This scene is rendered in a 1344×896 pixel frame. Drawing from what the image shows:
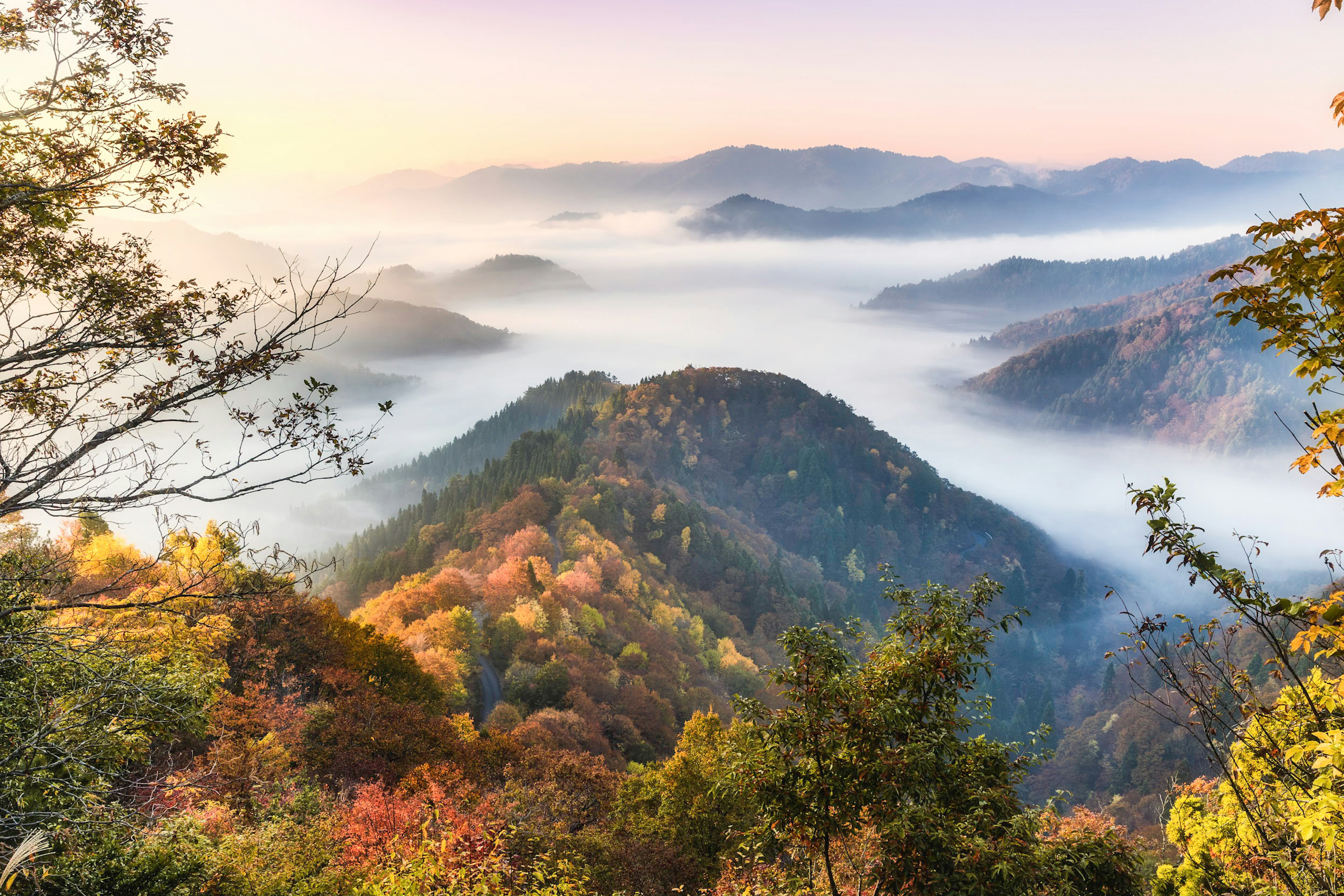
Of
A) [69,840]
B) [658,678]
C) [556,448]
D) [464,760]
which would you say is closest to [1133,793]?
[658,678]

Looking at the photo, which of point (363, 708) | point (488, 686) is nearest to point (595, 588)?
point (488, 686)

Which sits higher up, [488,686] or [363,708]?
[363,708]

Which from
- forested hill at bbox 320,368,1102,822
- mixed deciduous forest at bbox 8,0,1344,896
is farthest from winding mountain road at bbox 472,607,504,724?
mixed deciduous forest at bbox 8,0,1344,896

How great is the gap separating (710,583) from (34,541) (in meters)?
Result: 103

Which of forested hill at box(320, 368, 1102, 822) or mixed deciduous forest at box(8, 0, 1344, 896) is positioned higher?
mixed deciduous forest at box(8, 0, 1344, 896)

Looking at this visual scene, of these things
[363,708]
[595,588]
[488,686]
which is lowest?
[595,588]

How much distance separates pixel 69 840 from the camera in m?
11.1

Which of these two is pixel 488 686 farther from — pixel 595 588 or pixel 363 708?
pixel 363 708

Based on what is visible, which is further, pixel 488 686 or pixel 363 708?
pixel 488 686

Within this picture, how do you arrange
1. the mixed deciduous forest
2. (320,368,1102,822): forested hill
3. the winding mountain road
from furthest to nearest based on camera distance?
(320,368,1102,822): forested hill < the winding mountain road < the mixed deciduous forest

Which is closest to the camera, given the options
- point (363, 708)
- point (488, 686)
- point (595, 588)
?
point (363, 708)

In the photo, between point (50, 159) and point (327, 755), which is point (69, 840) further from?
point (327, 755)

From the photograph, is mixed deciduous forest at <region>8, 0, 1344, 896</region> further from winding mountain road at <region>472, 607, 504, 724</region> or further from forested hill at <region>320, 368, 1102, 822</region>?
winding mountain road at <region>472, 607, 504, 724</region>

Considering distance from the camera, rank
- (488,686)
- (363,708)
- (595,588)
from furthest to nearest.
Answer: (595,588), (488,686), (363,708)
